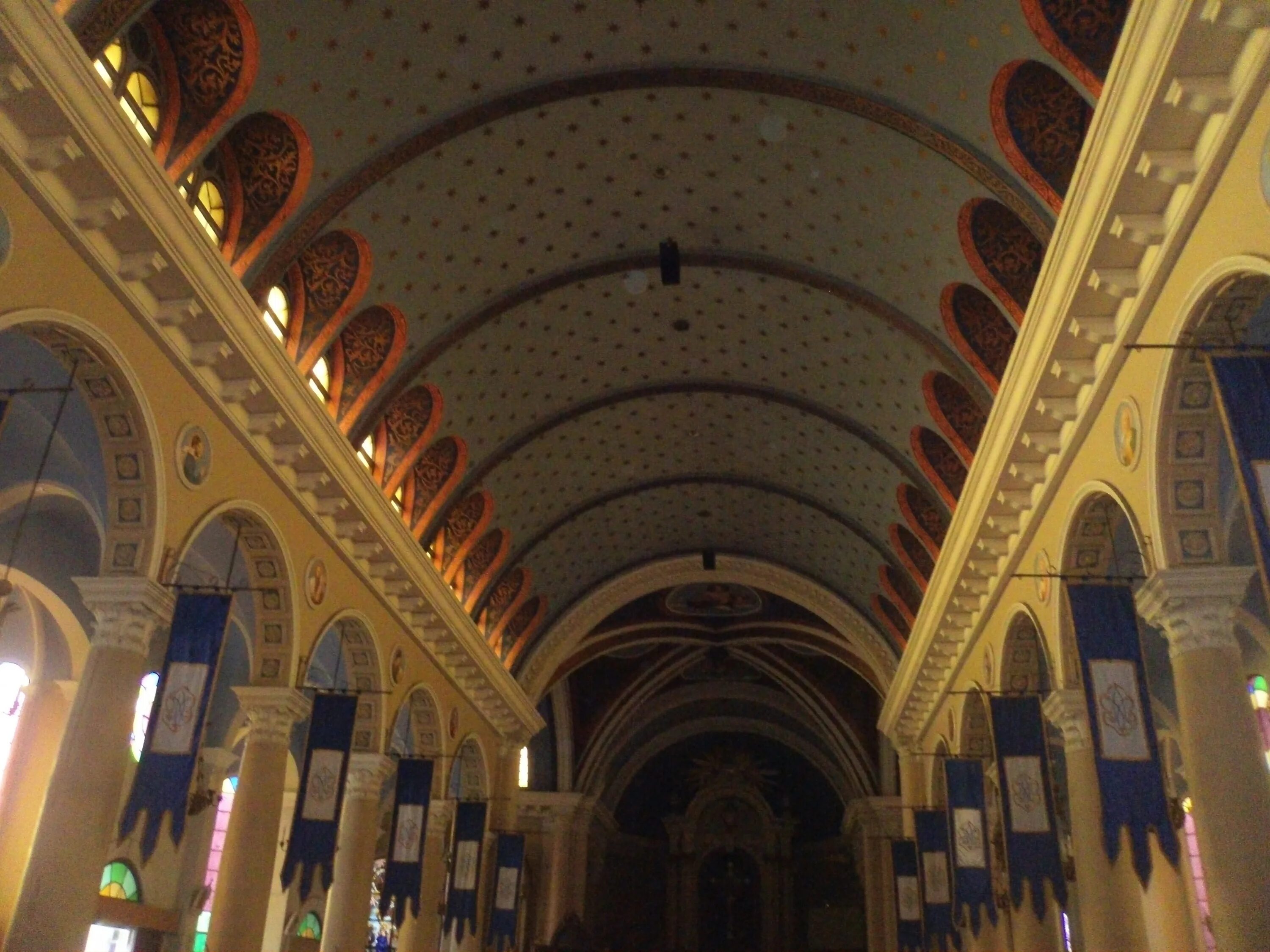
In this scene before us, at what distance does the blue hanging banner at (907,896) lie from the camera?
70.3 ft

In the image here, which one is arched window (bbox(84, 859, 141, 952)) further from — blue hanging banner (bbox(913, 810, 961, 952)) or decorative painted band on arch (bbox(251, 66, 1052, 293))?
blue hanging banner (bbox(913, 810, 961, 952))

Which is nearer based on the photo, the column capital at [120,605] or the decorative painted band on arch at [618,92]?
the column capital at [120,605]

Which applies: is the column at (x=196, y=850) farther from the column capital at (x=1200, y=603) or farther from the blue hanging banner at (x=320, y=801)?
the column capital at (x=1200, y=603)

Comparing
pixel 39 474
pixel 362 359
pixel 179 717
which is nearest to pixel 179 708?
pixel 179 717

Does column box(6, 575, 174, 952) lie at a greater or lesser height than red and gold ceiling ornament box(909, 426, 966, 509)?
lesser

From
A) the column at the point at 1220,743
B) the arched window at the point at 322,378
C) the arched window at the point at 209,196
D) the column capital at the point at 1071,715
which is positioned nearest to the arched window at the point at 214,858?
the arched window at the point at 322,378

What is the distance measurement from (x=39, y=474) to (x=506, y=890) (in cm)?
1432

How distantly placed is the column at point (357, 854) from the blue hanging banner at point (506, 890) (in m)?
5.00

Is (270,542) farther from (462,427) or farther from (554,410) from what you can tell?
(554,410)

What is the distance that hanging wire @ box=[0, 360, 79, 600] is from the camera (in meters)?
9.27

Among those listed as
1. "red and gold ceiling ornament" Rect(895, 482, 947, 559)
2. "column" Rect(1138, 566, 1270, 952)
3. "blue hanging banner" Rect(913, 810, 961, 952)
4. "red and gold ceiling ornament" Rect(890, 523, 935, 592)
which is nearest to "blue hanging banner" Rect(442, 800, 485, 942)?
"blue hanging banner" Rect(913, 810, 961, 952)

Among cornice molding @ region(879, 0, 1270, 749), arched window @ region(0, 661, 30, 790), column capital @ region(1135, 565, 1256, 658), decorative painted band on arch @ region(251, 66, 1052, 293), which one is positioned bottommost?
column capital @ region(1135, 565, 1256, 658)

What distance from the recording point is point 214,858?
69.1 feet

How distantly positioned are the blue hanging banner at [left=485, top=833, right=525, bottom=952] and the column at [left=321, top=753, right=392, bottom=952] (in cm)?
500
